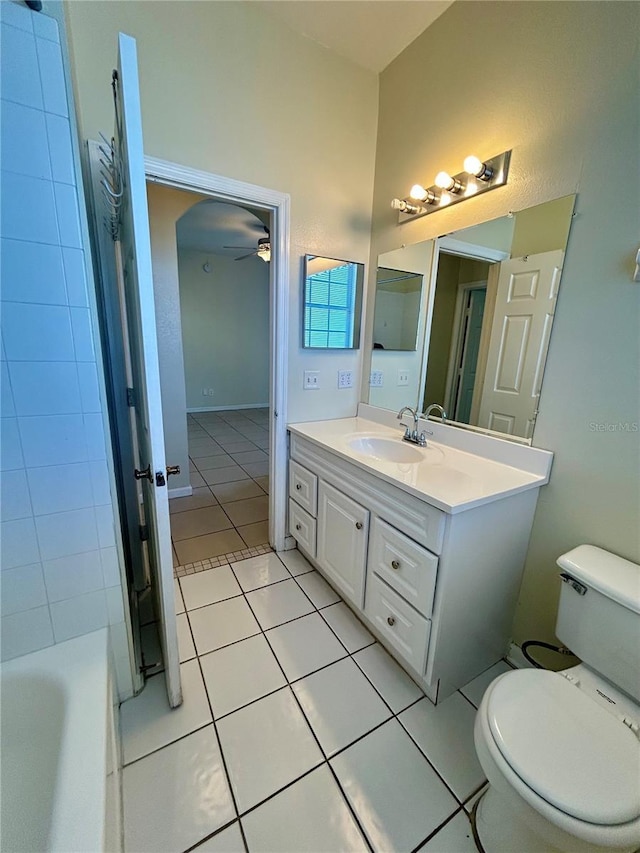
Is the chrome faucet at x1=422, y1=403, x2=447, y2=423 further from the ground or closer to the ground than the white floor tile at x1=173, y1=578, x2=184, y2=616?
further from the ground

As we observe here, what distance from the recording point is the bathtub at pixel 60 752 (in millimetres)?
725

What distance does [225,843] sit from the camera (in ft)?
3.12

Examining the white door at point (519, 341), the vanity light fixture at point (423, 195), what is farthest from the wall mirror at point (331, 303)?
the white door at point (519, 341)

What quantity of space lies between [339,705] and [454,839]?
0.47 m

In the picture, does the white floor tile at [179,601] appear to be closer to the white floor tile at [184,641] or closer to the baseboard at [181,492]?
the white floor tile at [184,641]

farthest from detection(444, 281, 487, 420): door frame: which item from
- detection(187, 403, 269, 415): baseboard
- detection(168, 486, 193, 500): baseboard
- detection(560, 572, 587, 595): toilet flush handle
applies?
detection(187, 403, 269, 415): baseboard

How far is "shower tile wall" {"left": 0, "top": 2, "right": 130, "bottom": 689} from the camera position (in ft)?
2.86

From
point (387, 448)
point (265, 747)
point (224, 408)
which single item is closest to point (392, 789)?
point (265, 747)

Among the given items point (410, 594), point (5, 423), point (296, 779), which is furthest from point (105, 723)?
point (410, 594)

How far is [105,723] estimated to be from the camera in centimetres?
91

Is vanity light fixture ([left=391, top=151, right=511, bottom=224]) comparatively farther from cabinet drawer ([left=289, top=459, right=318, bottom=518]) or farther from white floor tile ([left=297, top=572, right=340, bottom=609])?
white floor tile ([left=297, top=572, right=340, bottom=609])

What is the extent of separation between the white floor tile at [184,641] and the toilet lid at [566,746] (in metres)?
1.21

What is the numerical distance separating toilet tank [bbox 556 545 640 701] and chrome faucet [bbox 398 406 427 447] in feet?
2.45

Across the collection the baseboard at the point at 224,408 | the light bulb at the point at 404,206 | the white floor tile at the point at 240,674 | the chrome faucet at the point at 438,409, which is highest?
the light bulb at the point at 404,206
